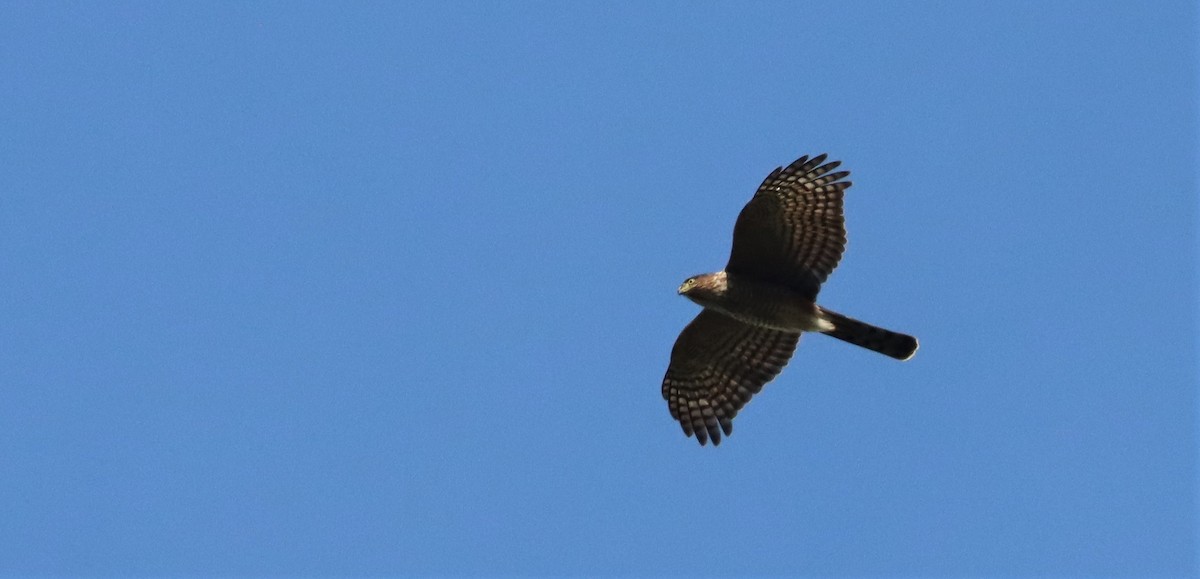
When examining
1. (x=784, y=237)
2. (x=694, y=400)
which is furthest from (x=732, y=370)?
(x=784, y=237)

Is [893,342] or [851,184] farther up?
[851,184]

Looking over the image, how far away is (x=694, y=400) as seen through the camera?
1677 cm

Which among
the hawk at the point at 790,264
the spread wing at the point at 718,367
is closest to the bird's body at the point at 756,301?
the hawk at the point at 790,264

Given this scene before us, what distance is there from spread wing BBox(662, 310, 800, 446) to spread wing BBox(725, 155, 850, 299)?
0.97m

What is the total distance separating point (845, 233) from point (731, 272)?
3.91 ft

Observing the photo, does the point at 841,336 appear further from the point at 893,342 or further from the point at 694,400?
the point at 694,400

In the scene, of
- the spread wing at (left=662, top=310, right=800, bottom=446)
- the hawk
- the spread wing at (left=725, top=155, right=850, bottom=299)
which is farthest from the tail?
the spread wing at (left=662, top=310, right=800, bottom=446)

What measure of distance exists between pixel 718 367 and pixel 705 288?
1419 millimetres

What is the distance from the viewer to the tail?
612 inches

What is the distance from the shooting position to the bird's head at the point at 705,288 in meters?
15.5

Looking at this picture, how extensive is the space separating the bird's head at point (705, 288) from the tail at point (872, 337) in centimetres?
105

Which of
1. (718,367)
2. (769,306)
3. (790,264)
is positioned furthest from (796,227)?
(718,367)

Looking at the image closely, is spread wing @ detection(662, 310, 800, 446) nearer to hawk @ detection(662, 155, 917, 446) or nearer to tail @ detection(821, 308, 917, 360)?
hawk @ detection(662, 155, 917, 446)

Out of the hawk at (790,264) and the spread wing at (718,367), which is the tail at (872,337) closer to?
the hawk at (790,264)
